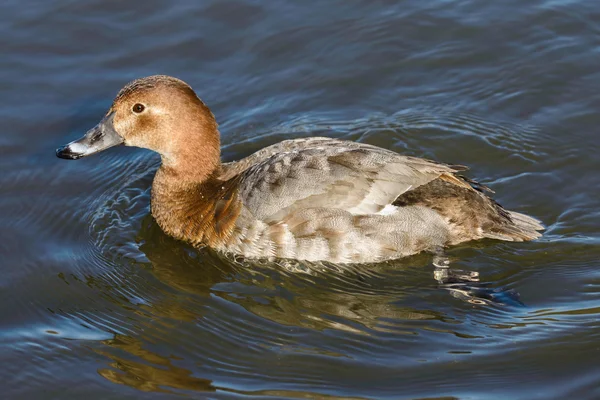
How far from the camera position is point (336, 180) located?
6445 millimetres

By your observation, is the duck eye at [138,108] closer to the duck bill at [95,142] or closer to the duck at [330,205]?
the duck at [330,205]

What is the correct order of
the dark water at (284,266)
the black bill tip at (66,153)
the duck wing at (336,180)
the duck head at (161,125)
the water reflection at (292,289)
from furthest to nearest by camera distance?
the black bill tip at (66,153) < the duck head at (161,125) < the duck wing at (336,180) < the water reflection at (292,289) < the dark water at (284,266)

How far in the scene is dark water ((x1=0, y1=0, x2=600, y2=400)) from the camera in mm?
5531

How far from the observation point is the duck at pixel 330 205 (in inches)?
255

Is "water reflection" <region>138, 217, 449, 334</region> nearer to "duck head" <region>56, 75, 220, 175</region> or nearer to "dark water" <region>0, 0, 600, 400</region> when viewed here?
"dark water" <region>0, 0, 600, 400</region>

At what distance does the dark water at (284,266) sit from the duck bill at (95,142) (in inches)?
23.9

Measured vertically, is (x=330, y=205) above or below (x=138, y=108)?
below

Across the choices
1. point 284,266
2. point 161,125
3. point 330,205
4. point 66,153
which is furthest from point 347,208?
point 66,153

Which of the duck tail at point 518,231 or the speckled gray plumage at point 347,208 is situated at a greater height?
the speckled gray plumage at point 347,208

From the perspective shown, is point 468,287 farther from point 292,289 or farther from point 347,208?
point 292,289

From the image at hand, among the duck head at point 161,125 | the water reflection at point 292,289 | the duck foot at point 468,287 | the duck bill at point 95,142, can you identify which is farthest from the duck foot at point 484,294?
the duck bill at point 95,142

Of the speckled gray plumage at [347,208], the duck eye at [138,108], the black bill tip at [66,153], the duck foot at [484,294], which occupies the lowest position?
the duck foot at [484,294]

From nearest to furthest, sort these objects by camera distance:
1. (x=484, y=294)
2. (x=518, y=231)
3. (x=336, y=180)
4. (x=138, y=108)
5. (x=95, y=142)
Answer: (x=484, y=294) → (x=336, y=180) → (x=518, y=231) → (x=138, y=108) → (x=95, y=142)

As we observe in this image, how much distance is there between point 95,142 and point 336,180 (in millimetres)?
2156
